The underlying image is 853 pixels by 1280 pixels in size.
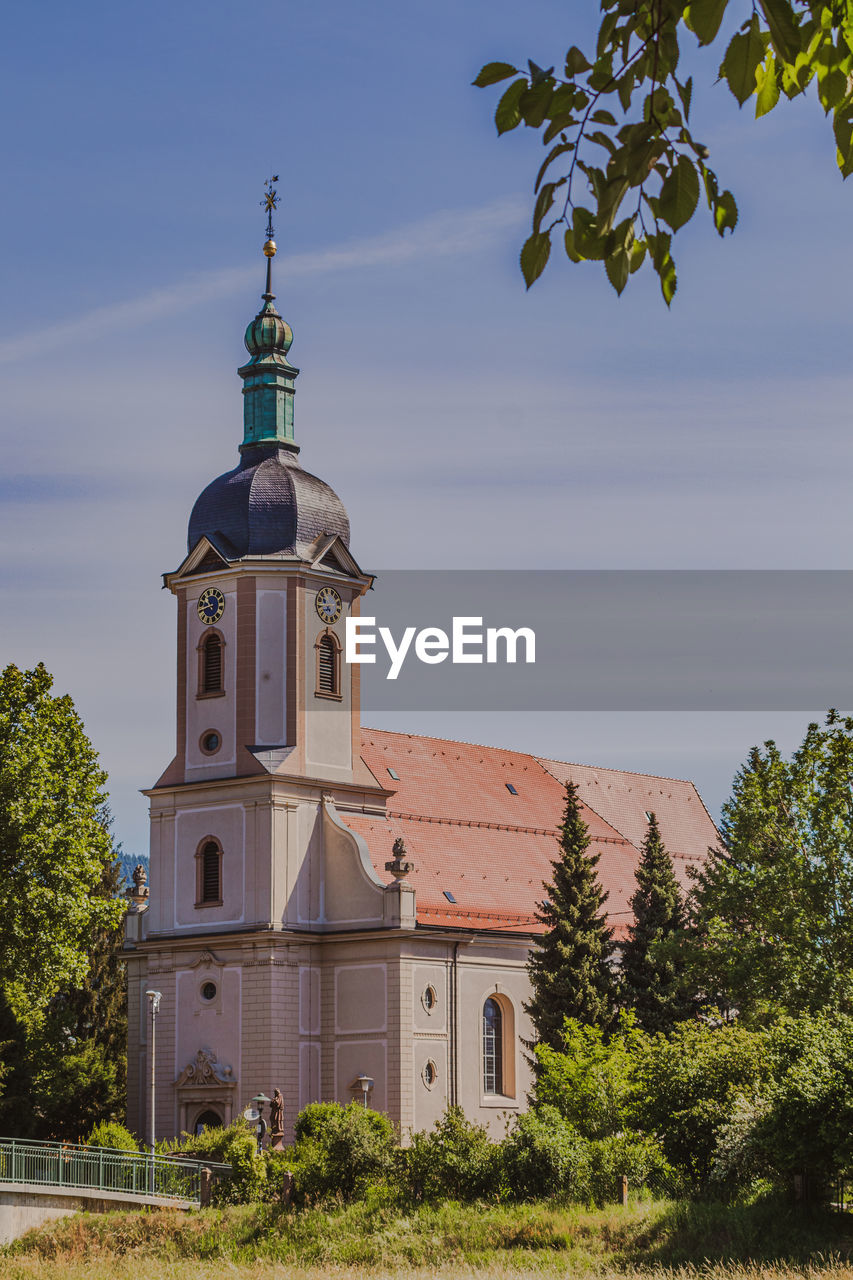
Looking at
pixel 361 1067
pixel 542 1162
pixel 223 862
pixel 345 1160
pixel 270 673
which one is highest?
pixel 270 673

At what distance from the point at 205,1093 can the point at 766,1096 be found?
23400 mm

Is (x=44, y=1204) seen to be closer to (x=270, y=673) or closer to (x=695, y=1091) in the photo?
(x=695, y=1091)

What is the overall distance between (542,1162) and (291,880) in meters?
18.7

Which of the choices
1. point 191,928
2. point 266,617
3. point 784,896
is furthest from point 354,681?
point 784,896

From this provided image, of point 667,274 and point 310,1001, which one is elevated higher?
point 667,274

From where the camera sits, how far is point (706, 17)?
6148mm

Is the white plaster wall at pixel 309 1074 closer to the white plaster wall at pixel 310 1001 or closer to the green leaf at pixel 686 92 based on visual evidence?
the white plaster wall at pixel 310 1001

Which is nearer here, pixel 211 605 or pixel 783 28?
pixel 783 28

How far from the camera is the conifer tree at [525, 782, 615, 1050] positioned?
151ft

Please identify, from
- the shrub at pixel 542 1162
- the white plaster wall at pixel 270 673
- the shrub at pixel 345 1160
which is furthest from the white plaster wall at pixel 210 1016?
the shrub at pixel 542 1162

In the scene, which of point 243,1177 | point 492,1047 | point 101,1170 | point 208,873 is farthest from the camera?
point 492,1047

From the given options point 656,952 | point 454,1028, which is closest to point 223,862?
point 454,1028

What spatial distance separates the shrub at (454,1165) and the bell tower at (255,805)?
1446 centimetres

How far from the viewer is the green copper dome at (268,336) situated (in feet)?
180
